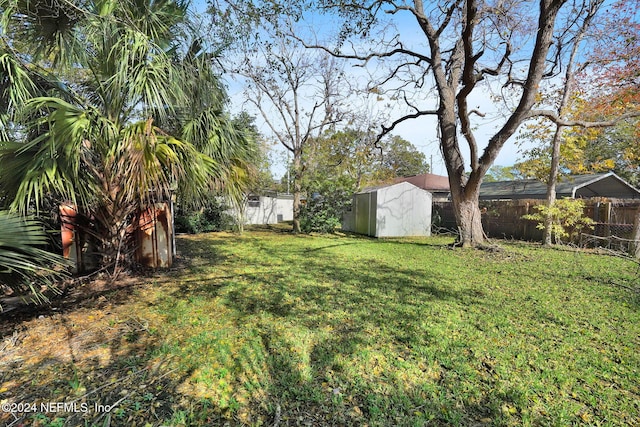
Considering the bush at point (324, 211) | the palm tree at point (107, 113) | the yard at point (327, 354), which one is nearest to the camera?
the yard at point (327, 354)

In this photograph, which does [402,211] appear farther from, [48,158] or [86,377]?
[86,377]

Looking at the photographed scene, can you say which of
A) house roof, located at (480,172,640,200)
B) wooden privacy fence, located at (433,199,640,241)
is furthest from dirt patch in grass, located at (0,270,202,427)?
house roof, located at (480,172,640,200)

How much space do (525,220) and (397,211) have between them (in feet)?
14.0

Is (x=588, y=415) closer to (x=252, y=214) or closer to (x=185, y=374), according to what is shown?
(x=185, y=374)

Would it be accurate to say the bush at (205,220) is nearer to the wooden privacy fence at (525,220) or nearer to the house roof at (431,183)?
the wooden privacy fence at (525,220)

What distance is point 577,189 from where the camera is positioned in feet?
45.8

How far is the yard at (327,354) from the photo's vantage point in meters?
1.95

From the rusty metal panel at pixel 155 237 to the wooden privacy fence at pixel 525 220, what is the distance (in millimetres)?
9240

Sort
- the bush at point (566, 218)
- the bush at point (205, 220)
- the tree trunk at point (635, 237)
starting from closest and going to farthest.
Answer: the tree trunk at point (635, 237) < the bush at point (566, 218) < the bush at point (205, 220)

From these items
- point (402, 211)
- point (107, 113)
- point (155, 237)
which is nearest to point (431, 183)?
point (402, 211)

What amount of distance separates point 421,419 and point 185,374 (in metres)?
1.75

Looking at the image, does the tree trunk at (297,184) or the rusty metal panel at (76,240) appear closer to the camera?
the rusty metal panel at (76,240)

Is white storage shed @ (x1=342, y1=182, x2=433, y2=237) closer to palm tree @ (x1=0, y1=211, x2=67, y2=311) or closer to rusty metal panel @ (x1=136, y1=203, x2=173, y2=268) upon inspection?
rusty metal panel @ (x1=136, y1=203, x2=173, y2=268)

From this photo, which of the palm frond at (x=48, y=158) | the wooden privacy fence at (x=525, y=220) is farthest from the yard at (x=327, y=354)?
the wooden privacy fence at (x=525, y=220)
